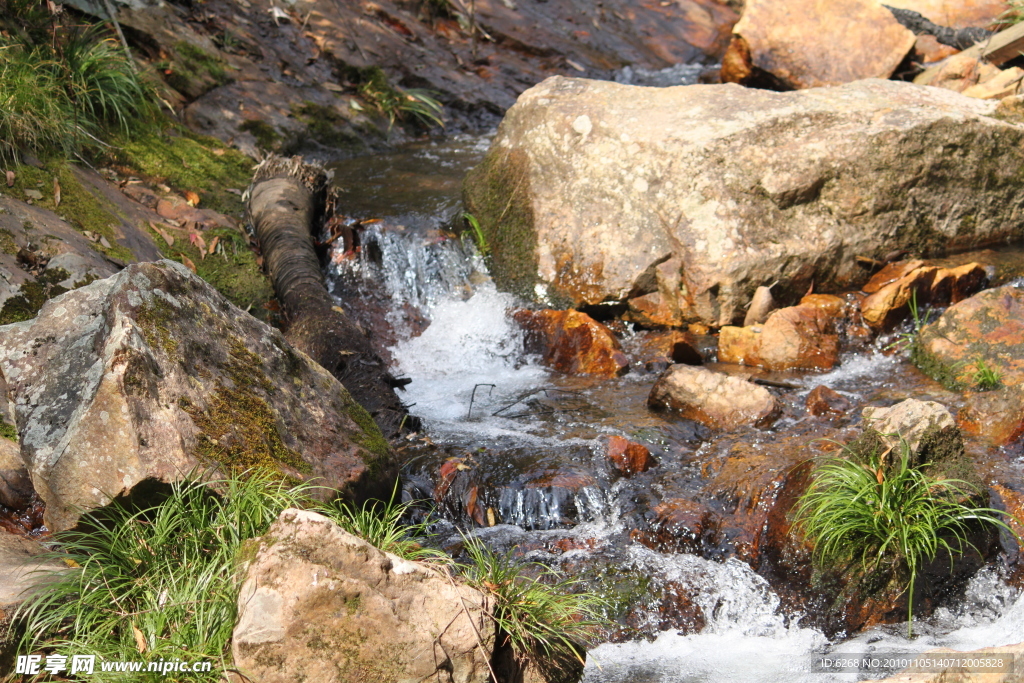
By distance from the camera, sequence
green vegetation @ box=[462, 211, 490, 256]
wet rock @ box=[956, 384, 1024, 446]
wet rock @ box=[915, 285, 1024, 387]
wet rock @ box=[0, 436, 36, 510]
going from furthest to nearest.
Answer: green vegetation @ box=[462, 211, 490, 256] < wet rock @ box=[915, 285, 1024, 387] < wet rock @ box=[956, 384, 1024, 446] < wet rock @ box=[0, 436, 36, 510]

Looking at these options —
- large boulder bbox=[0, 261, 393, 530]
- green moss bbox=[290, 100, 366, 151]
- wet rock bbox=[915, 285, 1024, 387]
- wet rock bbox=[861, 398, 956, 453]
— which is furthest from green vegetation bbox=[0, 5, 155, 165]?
wet rock bbox=[915, 285, 1024, 387]

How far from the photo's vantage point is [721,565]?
3.56 m

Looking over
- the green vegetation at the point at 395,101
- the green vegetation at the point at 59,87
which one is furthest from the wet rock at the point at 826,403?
the green vegetation at the point at 395,101

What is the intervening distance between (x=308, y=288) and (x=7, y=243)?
72.3 inches

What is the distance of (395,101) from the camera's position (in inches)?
397

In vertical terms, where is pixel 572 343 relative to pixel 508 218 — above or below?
below

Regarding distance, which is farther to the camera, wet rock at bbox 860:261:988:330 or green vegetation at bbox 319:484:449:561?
wet rock at bbox 860:261:988:330

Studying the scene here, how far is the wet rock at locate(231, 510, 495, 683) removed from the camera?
217 centimetres

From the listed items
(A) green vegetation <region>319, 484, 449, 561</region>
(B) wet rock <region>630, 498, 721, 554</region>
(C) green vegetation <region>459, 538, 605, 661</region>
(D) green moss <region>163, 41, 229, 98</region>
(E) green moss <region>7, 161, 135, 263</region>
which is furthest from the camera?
(D) green moss <region>163, 41, 229, 98</region>

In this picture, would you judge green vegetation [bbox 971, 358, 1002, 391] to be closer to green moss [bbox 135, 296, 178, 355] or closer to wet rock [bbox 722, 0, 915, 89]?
green moss [bbox 135, 296, 178, 355]

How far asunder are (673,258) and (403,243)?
97.6 inches

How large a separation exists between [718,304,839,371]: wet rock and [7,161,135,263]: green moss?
436 centimetres

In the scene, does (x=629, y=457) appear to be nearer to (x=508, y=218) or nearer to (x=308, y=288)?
(x=308, y=288)

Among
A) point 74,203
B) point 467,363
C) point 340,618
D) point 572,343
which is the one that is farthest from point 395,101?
point 340,618
